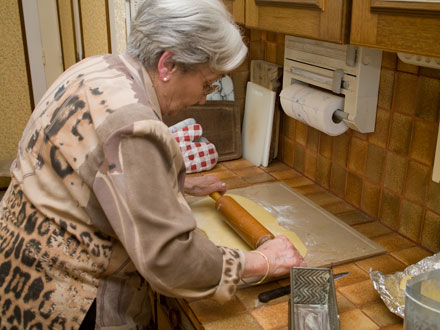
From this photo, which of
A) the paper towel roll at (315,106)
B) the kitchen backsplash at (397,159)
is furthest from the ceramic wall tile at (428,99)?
the paper towel roll at (315,106)

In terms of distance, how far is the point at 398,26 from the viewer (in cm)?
78

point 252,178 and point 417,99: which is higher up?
point 417,99

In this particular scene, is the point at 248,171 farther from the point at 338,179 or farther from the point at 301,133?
the point at 338,179

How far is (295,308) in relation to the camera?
95 cm

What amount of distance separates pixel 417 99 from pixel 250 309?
652 mm

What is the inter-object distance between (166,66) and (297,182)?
875 millimetres

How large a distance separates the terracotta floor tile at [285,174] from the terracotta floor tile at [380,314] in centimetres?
75

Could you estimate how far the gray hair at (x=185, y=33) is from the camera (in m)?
0.85

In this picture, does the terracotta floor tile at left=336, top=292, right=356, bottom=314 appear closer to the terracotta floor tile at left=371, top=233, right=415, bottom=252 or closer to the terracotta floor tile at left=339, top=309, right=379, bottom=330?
the terracotta floor tile at left=339, top=309, right=379, bottom=330

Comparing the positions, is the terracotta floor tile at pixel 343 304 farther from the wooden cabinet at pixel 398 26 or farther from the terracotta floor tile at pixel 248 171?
the terracotta floor tile at pixel 248 171

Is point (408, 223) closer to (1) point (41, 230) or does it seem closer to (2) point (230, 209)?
(2) point (230, 209)

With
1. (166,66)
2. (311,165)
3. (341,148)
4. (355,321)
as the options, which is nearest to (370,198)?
(341,148)

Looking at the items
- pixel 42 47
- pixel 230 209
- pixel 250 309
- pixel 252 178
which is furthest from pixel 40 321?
pixel 42 47

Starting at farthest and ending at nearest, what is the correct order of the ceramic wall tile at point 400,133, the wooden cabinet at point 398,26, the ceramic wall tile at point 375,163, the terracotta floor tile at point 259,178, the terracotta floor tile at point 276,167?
1. the terracotta floor tile at point 276,167
2. the terracotta floor tile at point 259,178
3. the ceramic wall tile at point 375,163
4. the ceramic wall tile at point 400,133
5. the wooden cabinet at point 398,26
